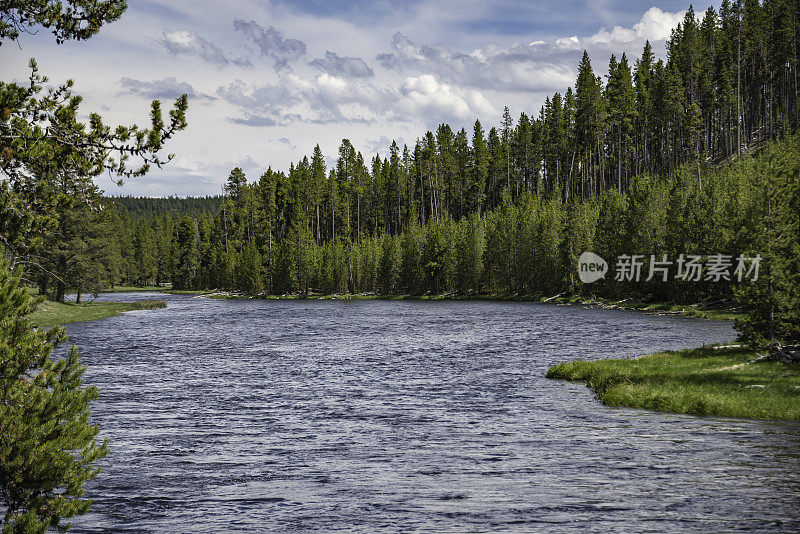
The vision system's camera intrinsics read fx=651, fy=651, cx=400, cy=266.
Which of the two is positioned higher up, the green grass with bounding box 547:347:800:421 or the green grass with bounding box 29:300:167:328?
the green grass with bounding box 29:300:167:328

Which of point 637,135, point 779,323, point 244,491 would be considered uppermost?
point 637,135

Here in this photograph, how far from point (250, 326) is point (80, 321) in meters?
22.6

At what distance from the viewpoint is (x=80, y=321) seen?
78.0m

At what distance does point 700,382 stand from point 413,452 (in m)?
15.3

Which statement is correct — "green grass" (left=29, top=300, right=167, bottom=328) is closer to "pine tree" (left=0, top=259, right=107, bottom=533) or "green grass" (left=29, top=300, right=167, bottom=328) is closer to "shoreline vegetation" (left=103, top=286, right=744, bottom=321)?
"shoreline vegetation" (left=103, top=286, right=744, bottom=321)

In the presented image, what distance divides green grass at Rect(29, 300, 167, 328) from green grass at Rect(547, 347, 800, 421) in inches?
2158

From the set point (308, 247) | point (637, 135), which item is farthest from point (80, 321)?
point (637, 135)

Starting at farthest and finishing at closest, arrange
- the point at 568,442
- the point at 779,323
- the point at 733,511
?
the point at 779,323, the point at 568,442, the point at 733,511

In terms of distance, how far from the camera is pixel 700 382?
3009 centimetres

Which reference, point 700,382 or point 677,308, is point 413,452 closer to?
point 700,382

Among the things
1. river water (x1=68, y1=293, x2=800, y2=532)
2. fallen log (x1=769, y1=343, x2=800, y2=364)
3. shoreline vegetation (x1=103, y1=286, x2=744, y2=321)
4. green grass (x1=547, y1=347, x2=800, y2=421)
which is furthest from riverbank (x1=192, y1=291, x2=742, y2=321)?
river water (x1=68, y1=293, x2=800, y2=532)

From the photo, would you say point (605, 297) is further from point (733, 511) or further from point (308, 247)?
point (733, 511)

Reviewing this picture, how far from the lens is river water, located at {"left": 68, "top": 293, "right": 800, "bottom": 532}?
16719mm

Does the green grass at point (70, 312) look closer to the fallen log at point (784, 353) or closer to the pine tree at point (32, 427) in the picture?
the pine tree at point (32, 427)
